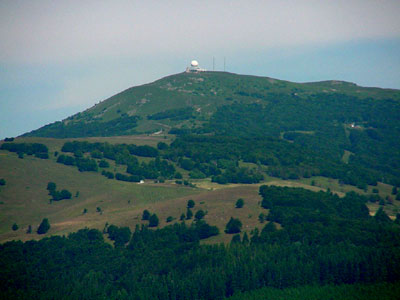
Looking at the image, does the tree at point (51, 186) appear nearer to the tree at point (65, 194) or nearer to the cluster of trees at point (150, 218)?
the tree at point (65, 194)

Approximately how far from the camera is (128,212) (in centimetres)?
15312

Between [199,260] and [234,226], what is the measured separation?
16.7m

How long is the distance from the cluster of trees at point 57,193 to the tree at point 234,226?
54419 millimetres

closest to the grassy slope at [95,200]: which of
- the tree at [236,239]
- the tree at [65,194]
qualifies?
the tree at [65,194]

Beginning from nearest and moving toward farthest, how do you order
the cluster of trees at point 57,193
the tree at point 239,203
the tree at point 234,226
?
the tree at point 234,226, the tree at point 239,203, the cluster of trees at point 57,193

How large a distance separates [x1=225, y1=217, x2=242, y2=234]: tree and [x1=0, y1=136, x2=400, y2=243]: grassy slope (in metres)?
1.63

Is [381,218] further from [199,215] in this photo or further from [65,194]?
[65,194]

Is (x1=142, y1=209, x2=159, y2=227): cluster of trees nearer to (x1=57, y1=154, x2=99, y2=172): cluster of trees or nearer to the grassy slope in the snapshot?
the grassy slope

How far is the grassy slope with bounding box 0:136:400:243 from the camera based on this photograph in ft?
475

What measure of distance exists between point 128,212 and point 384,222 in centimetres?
5868

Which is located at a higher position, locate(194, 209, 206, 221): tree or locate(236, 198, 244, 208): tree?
locate(236, 198, 244, 208): tree

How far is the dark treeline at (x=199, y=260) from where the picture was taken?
109 metres

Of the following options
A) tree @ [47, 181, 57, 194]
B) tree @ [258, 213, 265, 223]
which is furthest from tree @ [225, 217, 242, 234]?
tree @ [47, 181, 57, 194]

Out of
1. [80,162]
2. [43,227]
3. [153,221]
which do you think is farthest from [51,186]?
[153,221]
